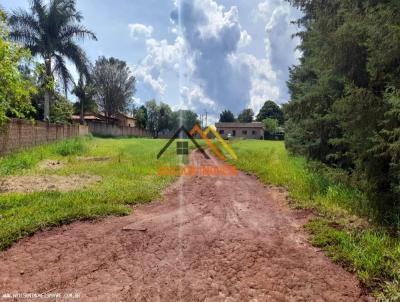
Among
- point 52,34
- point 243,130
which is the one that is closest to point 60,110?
point 52,34

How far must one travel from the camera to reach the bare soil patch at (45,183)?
22.2ft

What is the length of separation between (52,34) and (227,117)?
6286cm

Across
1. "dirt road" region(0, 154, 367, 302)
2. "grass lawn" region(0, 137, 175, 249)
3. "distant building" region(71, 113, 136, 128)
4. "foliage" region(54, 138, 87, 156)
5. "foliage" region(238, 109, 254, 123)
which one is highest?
"foliage" region(238, 109, 254, 123)

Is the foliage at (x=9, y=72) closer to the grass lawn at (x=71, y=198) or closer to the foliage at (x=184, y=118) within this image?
the grass lawn at (x=71, y=198)

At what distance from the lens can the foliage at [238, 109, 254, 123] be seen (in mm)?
84938

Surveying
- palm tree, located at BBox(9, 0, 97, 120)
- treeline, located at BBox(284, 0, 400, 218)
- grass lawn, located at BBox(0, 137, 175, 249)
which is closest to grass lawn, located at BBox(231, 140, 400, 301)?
treeline, located at BBox(284, 0, 400, 218)

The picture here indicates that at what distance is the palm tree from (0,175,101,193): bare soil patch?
1285 cm

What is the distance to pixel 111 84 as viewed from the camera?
4819 centimetres

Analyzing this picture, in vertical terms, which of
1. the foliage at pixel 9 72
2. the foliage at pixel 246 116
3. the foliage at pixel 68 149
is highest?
the foliage at pixel 246 116

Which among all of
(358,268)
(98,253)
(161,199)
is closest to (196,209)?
(161,199)

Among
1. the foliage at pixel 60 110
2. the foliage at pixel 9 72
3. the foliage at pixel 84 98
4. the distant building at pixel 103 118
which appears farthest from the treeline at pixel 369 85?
the distant building at pixel 103 118

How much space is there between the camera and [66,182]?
25.3ft

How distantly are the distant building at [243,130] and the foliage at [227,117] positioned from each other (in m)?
11.1

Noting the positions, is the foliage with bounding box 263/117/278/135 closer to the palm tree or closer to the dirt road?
the palm tree
